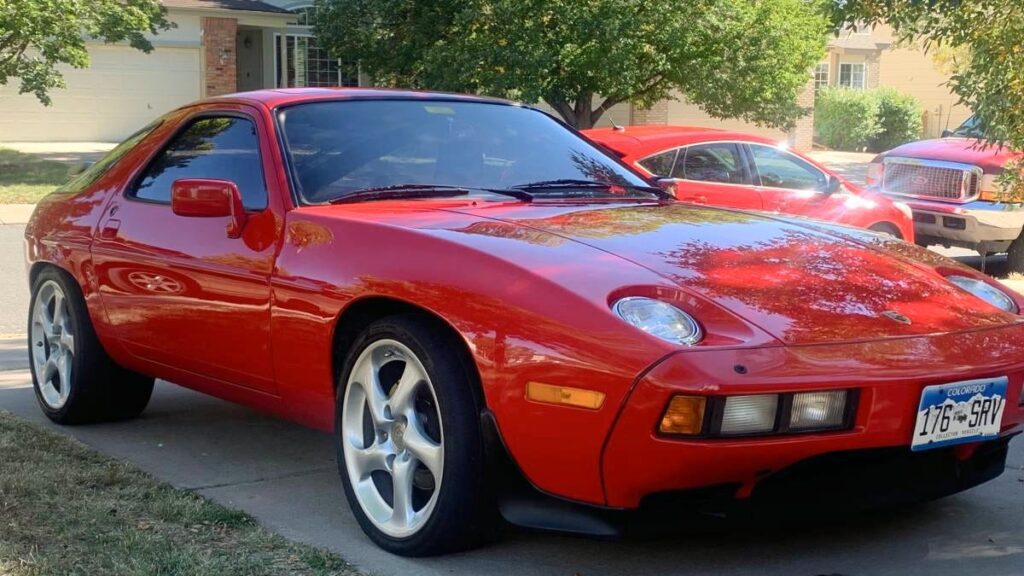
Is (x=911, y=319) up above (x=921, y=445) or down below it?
above

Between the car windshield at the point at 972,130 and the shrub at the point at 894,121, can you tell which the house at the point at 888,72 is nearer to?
the shrub at the point at 894,121

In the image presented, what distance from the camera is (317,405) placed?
172 inches

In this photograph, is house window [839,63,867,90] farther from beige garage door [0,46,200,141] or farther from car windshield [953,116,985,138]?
car windshield [953,116,985,138]

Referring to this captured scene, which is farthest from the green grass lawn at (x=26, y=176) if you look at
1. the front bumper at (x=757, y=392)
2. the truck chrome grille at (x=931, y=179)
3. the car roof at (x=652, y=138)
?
the front bumper at (x=757, y=392)

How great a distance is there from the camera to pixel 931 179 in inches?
496

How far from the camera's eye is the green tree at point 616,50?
19172 mm

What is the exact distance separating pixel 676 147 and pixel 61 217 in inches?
235

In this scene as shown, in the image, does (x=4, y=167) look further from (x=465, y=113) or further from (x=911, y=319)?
(x=911, y=319)

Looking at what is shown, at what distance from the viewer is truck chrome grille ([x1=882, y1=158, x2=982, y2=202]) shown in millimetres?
12211

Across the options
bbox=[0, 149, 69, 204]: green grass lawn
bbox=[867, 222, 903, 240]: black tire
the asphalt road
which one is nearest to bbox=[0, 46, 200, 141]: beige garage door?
bbox=[0, 149, 69, 204]: green grass lawn

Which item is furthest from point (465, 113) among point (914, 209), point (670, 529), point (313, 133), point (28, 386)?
point (914, 209)

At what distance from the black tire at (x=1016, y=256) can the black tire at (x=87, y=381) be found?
373 inches

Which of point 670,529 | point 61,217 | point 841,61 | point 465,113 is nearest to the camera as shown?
point 670,529

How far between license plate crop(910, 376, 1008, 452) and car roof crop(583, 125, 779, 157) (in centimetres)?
671
